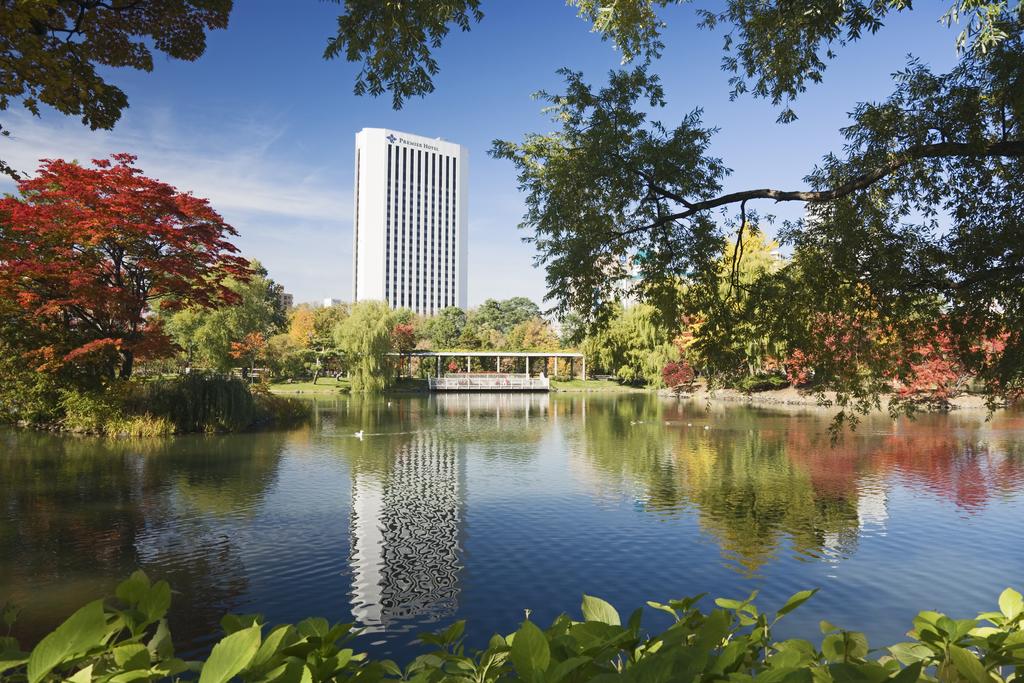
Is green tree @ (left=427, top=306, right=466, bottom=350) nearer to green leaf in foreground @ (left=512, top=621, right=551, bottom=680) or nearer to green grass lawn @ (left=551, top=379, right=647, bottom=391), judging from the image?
green grass lawn @ (left=551, top=379, right=647, bottom=391)

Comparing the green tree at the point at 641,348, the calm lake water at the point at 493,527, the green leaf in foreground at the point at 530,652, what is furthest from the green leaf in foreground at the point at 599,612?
the green tree at the point at 641,348

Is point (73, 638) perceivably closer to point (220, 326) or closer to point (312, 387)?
point (220, 326)

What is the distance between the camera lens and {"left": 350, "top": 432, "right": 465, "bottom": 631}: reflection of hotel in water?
20.1 feet

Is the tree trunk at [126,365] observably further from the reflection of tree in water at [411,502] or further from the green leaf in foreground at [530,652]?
the green leaf in foreground at [530,652]

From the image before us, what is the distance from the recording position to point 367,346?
36.6 meters

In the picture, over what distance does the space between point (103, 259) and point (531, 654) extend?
1845 cm

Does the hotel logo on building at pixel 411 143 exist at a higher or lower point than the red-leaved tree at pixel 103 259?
higher

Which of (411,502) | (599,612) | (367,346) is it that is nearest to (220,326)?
(367,346)

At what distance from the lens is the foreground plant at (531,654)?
974 mm

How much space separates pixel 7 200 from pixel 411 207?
307 feet

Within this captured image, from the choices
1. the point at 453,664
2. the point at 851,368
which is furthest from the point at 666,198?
the point at 453,664

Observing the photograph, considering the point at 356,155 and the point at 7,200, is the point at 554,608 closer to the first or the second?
the point at 7,200

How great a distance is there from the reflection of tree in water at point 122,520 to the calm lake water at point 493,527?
0.12ft

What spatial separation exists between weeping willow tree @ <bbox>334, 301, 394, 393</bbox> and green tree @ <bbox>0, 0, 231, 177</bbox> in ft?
102
